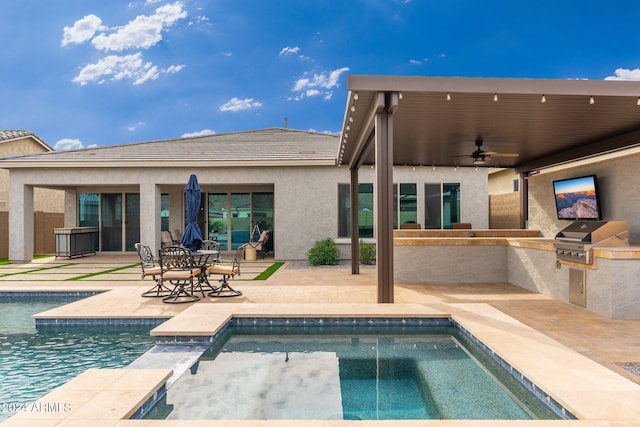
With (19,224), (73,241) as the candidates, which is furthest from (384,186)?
(19,224)

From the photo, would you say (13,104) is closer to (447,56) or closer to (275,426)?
(447,56)

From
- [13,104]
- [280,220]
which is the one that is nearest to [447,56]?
[280,220]

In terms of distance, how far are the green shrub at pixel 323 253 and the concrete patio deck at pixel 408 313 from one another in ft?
2.74

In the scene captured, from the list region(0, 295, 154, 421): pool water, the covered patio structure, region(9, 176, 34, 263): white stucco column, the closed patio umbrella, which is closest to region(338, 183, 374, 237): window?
the covered patio structure

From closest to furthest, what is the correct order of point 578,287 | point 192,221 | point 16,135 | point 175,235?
point 578,287
point 192,221
point 175,235
point 16,135

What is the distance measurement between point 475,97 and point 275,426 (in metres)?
4.83

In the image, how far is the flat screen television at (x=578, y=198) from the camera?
809cm

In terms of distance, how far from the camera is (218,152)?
14039 mm

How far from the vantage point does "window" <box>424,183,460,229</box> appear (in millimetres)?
13117

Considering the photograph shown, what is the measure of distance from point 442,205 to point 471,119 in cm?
675

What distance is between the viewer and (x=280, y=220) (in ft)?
41.5

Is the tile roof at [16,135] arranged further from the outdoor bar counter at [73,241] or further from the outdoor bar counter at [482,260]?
the outdoor bar counter at [482,260]

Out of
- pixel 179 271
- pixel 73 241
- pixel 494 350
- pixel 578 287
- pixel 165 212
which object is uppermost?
pixel 165 212

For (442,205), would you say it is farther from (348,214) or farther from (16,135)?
(16,135)
